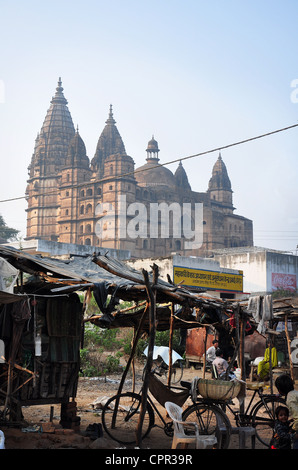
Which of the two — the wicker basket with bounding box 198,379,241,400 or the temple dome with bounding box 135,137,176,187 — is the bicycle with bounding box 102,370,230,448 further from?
the temple dome with bounding box 135,137,176,187

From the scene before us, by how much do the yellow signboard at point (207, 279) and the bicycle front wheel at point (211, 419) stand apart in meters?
20.7

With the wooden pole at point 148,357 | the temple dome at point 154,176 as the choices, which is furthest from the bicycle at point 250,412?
the temple dome at point 154,176

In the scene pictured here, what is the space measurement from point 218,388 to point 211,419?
433 mm

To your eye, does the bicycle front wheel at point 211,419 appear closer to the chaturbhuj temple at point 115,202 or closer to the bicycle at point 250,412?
the bicycle at point 250,412

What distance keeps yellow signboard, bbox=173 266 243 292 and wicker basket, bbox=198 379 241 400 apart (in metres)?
20.8

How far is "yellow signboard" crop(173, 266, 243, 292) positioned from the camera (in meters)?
28.5

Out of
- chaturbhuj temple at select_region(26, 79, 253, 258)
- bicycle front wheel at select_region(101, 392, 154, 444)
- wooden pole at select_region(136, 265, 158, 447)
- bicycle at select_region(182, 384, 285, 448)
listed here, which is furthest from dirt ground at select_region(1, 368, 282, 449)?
chaturbhuj temple at select_region(26, 79, 253, 258)

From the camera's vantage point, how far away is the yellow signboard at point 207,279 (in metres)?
28.5

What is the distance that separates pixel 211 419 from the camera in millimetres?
6770

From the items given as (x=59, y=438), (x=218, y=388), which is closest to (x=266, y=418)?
(x=218, y=388)

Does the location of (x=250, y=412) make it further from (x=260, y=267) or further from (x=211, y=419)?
(x=260, y=267)
